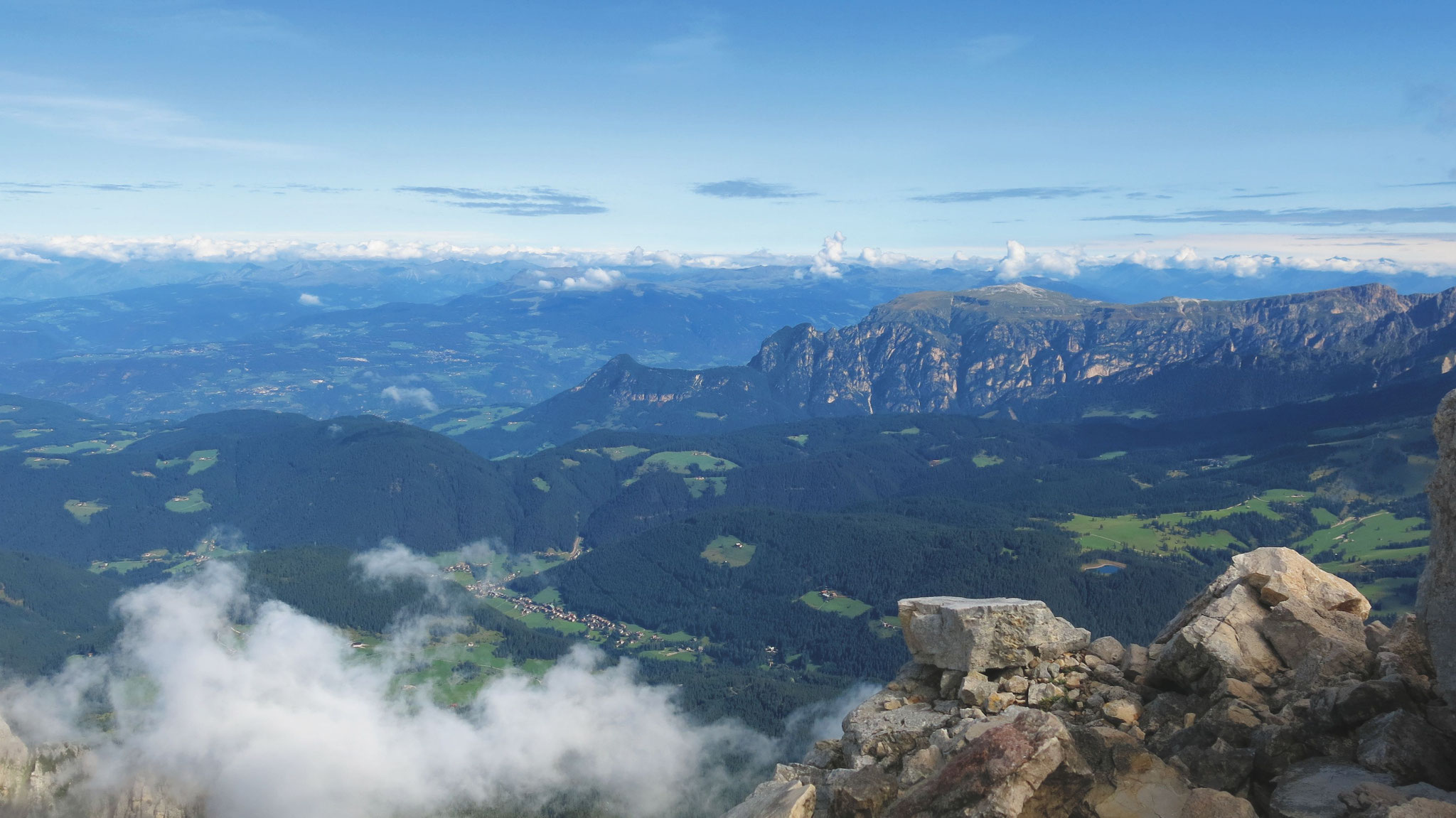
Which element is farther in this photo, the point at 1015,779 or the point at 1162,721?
the point at 1162,721

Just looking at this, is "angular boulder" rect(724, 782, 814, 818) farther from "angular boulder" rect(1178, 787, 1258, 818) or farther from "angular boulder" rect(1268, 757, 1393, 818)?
"angular boulder" rect(1268, 757, 1393, 818)

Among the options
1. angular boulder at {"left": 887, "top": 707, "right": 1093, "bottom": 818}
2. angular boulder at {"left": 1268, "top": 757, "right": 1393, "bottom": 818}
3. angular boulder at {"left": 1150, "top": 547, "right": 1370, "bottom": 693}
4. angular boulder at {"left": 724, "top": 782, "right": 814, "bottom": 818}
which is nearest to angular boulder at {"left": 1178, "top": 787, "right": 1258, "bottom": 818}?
angular boulder at {"left": 1268, "top": 757, "right": 1393, "bottom": 818}

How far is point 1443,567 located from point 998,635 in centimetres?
1208

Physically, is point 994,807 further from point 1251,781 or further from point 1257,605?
point 1257,605

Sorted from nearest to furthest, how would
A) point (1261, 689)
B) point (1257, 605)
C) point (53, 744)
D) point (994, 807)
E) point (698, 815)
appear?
point (994, 807)
point (1261, 689)
point (1257, 605)
point (698, 815)
point (53, 744)

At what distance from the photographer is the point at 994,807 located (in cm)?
1819

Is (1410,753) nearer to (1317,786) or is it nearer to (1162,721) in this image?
(1317,786)

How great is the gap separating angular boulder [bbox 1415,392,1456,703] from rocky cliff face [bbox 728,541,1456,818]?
999mm

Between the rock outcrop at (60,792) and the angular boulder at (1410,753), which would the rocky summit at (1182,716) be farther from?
the rock outcrop at (60,792)

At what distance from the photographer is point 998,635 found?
27.5 m

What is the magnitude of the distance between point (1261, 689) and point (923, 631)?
32.9 ft

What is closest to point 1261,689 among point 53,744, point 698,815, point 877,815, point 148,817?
point 877,815

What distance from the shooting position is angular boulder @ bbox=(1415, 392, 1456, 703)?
58.4ft

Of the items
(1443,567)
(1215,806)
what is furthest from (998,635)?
(1443,567)
